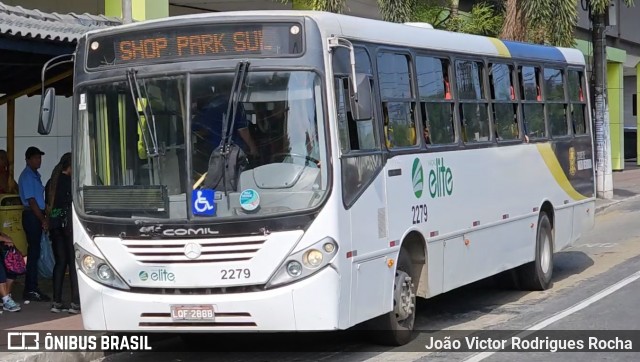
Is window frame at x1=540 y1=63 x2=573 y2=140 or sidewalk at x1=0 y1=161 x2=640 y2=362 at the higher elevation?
window frame at x1=540 y1=63 x2=573 y2=140

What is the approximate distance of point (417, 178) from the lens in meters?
9.88

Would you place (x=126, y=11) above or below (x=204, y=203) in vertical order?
above

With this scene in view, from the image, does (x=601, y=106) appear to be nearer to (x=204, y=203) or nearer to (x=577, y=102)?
(x=577, y=102)

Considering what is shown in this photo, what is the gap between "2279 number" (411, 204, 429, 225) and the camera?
973cm

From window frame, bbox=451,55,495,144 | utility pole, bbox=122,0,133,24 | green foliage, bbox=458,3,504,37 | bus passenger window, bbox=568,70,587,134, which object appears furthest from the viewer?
green foliage, bbox=458,3,504,37

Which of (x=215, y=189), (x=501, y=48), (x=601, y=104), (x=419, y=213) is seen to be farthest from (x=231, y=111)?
(x=601, y=104)

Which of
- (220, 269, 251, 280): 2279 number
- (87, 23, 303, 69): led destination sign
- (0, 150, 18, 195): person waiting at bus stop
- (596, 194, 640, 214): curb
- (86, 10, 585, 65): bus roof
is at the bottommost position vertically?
(596, 194, 640, 214): curb

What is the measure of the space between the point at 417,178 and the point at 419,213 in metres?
0.34

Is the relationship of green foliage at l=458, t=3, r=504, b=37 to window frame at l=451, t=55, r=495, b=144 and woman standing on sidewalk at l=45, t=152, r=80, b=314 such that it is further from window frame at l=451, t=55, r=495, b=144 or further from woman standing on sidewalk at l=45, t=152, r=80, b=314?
woman standing on sidewalk at l=45, t=152, r=80, b=314

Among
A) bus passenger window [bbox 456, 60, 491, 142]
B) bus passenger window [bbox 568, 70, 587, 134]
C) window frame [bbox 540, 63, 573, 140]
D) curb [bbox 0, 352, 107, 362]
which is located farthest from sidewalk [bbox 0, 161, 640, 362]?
bus passenger window [bbox 568, 70, 587, 134]

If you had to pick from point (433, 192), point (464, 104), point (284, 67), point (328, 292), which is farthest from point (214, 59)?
point (464, 104)

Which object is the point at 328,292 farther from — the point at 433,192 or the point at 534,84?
the point at 534,84

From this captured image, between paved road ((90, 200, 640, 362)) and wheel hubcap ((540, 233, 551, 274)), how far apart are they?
313 millimetres

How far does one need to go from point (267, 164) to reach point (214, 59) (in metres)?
1.00
